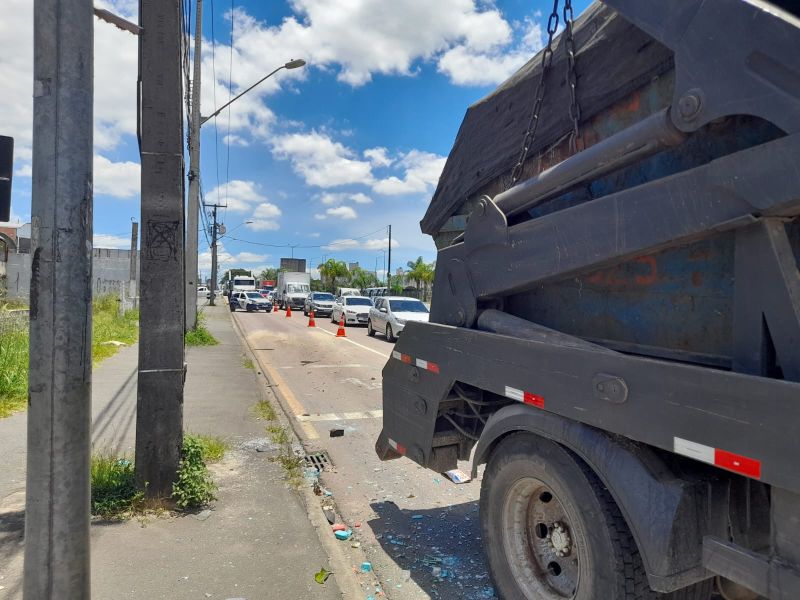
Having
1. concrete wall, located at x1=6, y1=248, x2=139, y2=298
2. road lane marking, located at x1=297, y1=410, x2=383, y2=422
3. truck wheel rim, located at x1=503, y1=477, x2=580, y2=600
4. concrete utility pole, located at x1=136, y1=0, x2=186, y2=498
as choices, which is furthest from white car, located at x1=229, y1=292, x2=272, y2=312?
truck wheel rim, located at x1=503, y1=477, x2=580, y2=600

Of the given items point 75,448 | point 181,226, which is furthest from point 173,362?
point 75,448

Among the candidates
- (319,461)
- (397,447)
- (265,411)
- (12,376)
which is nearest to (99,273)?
(12,376)

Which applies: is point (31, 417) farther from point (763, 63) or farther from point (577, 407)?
point (763, 63)

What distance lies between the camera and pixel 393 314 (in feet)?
64.1

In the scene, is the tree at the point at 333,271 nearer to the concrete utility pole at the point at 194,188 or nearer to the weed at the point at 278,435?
the concrete utility pole at the point at 194,188

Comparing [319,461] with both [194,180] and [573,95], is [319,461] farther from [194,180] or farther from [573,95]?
[194,180]

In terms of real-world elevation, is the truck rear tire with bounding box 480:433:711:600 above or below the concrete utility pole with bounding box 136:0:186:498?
below

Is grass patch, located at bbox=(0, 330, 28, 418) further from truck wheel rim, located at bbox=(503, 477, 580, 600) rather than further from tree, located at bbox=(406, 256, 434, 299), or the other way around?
tree, located at bbox=(406, 256, 434, 299)

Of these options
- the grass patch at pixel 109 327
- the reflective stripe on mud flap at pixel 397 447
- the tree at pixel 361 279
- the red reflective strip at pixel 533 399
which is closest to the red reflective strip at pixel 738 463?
the red reflective strip at pixel 533 399

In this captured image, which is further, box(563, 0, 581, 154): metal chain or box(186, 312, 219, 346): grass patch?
box(186, 312, 219, 346): grass patch

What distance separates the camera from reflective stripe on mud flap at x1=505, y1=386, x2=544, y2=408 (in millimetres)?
2742

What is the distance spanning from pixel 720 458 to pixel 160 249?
3.88 metres

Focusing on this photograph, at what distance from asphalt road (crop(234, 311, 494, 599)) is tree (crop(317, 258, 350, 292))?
69312 mm

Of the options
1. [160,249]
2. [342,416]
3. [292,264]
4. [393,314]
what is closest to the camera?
[160,249]
